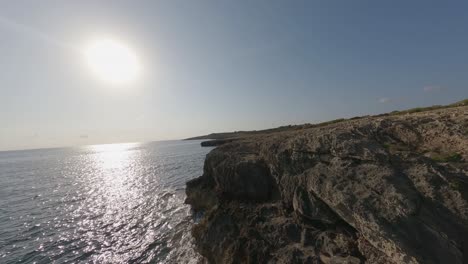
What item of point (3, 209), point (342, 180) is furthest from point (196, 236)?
point (3, 209)

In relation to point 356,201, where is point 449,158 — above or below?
above

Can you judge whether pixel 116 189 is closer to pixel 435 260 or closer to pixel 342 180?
pixel 342 180

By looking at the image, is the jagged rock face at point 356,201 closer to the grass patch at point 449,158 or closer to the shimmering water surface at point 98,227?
the grass patch at point 449,158

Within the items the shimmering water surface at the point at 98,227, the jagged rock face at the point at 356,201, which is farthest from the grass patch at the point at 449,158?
the shimmering water surface at the point at 98,227

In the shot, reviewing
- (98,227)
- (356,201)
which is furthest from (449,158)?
(98,227)

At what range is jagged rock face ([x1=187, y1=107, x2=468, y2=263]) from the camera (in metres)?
7.13

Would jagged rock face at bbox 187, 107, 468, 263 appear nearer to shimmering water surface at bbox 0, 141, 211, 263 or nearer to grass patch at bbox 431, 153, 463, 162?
grass patch at bbox 431, 153, 463, 162

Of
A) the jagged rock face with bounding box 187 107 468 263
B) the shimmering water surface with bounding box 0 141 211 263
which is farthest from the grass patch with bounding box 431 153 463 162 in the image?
the shimmering water surface with bounding box 0 141 211 263

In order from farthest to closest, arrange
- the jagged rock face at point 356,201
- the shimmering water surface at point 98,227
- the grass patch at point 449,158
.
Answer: the shimmering water surface at point 98,227
the grass patch at point 449,158
the jagged rock face at point 356,201

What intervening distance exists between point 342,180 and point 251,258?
6.03m

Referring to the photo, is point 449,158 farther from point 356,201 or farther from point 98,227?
point 98,227

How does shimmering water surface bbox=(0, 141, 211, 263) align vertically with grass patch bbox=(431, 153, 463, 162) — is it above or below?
below

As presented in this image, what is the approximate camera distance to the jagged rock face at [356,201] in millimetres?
7129

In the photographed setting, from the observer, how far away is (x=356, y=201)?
331 inches
